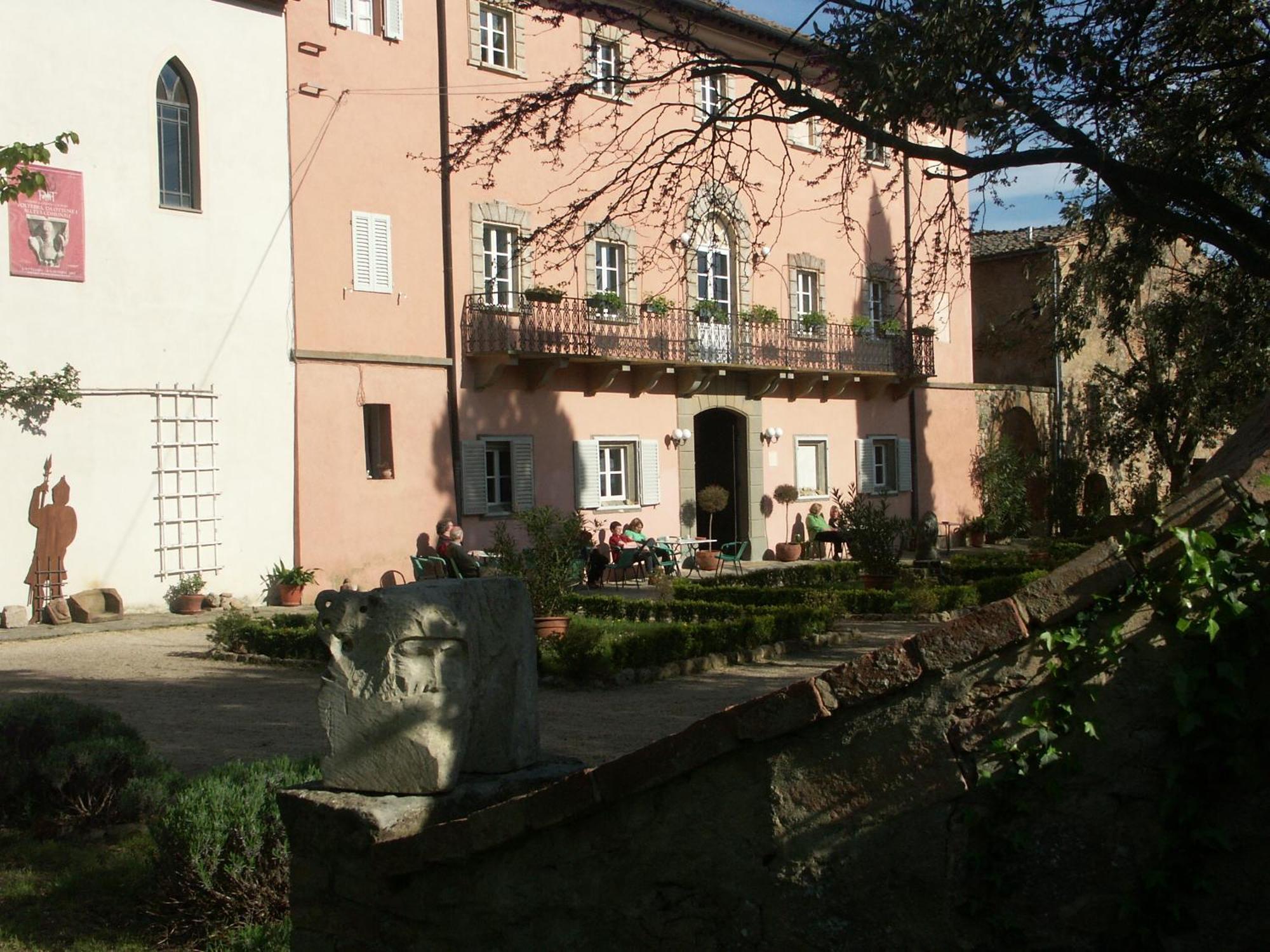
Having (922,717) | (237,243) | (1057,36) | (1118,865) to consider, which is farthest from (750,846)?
(237,243)

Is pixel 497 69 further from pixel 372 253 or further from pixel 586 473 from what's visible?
pixel 586 473

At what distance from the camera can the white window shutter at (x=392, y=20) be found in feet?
60.9

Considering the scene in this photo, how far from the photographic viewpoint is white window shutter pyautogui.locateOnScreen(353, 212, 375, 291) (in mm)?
18156

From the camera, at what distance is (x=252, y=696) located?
10203 mm

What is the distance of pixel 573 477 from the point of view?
68.6 ft

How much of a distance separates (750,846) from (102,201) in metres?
14.8

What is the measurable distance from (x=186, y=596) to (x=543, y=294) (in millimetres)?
6956

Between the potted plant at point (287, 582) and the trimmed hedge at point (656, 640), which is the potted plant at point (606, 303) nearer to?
the potted plant at point (287, 582)

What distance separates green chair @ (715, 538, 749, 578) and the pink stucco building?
0.68 m

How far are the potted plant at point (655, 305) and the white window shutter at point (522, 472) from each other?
2919 millimetres

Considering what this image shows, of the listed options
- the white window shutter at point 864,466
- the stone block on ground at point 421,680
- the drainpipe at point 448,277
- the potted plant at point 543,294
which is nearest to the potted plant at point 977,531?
the white window shutter at point 864,466

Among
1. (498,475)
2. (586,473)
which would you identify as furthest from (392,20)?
(586,473)

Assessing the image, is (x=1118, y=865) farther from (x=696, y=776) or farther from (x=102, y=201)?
(x=102, y=201)

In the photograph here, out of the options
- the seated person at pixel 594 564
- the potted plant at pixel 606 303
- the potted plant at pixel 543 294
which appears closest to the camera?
the seated person at pixel 594 564
